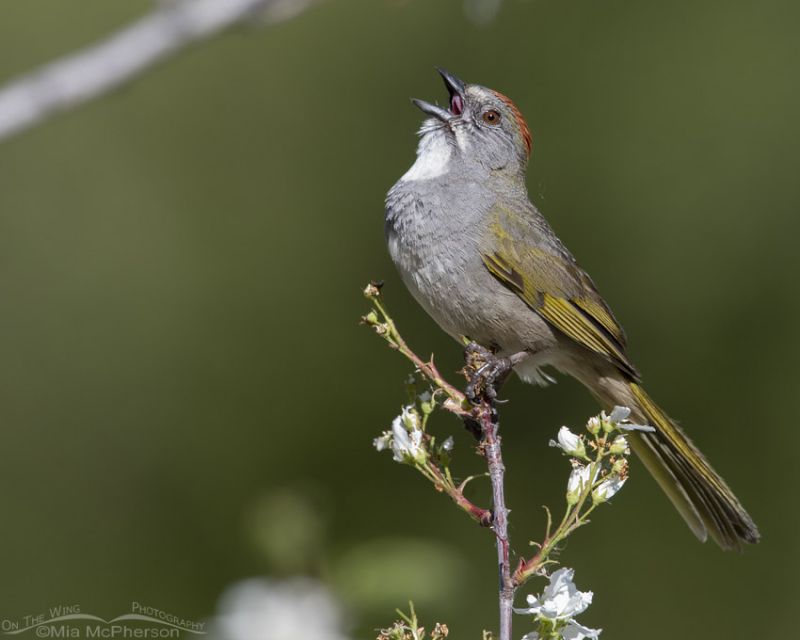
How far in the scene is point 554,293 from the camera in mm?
4129

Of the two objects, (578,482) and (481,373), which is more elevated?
(481,373)

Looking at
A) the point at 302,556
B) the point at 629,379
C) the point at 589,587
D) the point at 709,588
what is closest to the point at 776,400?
the point at 709,588

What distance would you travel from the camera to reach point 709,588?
6023mm

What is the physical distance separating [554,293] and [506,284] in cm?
22

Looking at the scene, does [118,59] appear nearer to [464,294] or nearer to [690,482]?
[464,294]

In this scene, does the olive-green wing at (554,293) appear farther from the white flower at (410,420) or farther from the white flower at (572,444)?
the white flower at (572,444)

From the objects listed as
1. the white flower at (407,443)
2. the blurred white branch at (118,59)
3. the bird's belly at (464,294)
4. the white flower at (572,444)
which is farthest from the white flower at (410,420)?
the bird's belly at (464,294)

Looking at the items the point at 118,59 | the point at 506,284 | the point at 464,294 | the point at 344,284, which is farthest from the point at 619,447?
the point at 344,284

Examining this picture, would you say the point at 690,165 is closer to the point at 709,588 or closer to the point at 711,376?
the point at 711,376

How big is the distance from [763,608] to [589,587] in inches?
35.4

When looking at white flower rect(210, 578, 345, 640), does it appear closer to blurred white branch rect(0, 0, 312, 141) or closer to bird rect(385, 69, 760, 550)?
blurred white branch rect(0, 0, 312, 141)

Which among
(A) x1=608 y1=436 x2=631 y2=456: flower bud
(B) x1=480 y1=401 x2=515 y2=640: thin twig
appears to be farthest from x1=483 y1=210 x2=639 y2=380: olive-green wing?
(A) x1=608 y1=436 x2=631 y2=456: flower bud

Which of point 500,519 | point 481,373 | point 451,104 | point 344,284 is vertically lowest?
Answer: point 500,519

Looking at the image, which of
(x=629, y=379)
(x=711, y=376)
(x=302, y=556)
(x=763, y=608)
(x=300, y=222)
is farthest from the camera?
(x=300, y=222)
